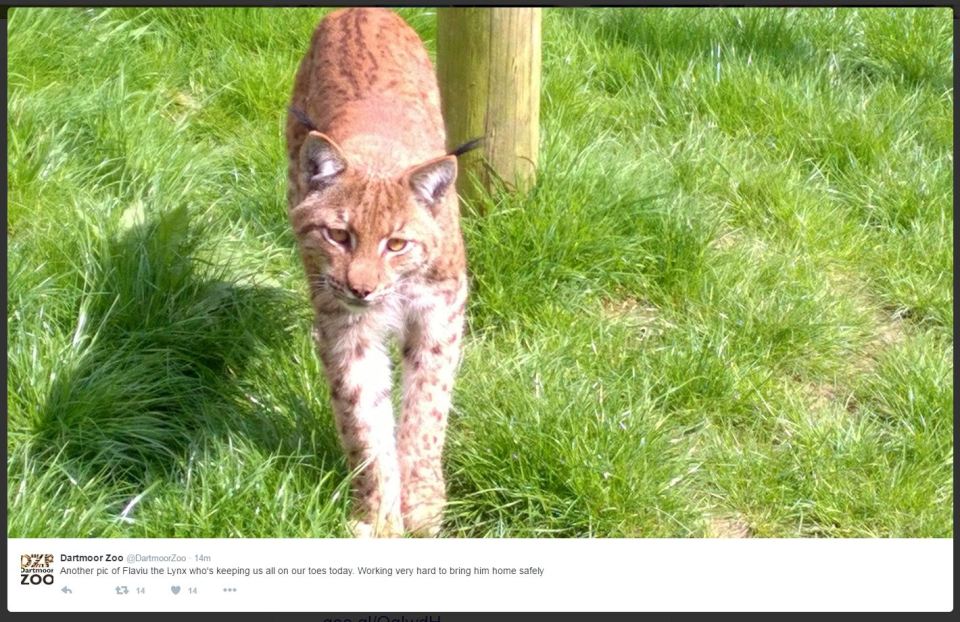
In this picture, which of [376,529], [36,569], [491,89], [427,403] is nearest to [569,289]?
[491,89]

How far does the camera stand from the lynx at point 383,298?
3477mm

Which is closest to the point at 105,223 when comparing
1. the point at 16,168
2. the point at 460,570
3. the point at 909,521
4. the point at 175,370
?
the point at 16,168

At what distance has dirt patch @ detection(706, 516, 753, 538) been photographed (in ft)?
11.8

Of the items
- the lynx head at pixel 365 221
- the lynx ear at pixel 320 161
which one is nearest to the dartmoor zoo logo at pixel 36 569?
the lynx head at pixel 365 221

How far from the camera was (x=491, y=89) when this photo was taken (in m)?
4.56

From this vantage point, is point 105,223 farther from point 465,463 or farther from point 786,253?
point 786,253

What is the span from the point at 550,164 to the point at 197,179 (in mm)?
1443

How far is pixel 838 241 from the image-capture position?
479cm

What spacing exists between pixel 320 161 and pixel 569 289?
1283 millimetres

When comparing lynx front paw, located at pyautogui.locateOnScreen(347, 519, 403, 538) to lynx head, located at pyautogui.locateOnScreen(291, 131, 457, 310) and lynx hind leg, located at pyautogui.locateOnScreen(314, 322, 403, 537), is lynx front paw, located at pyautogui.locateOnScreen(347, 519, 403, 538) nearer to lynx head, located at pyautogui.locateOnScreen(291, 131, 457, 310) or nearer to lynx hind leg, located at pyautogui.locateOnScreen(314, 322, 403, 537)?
lynx hind leg, located at pyautogui.locateOnScreen(314, 322, 403, 537)

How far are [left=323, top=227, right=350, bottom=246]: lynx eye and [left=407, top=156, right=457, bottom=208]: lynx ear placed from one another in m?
0.24

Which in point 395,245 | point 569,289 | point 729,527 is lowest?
point 729,527

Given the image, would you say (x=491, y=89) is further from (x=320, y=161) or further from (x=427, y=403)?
(x=427, y=403)

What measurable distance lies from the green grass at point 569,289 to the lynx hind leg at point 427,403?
107 mm
